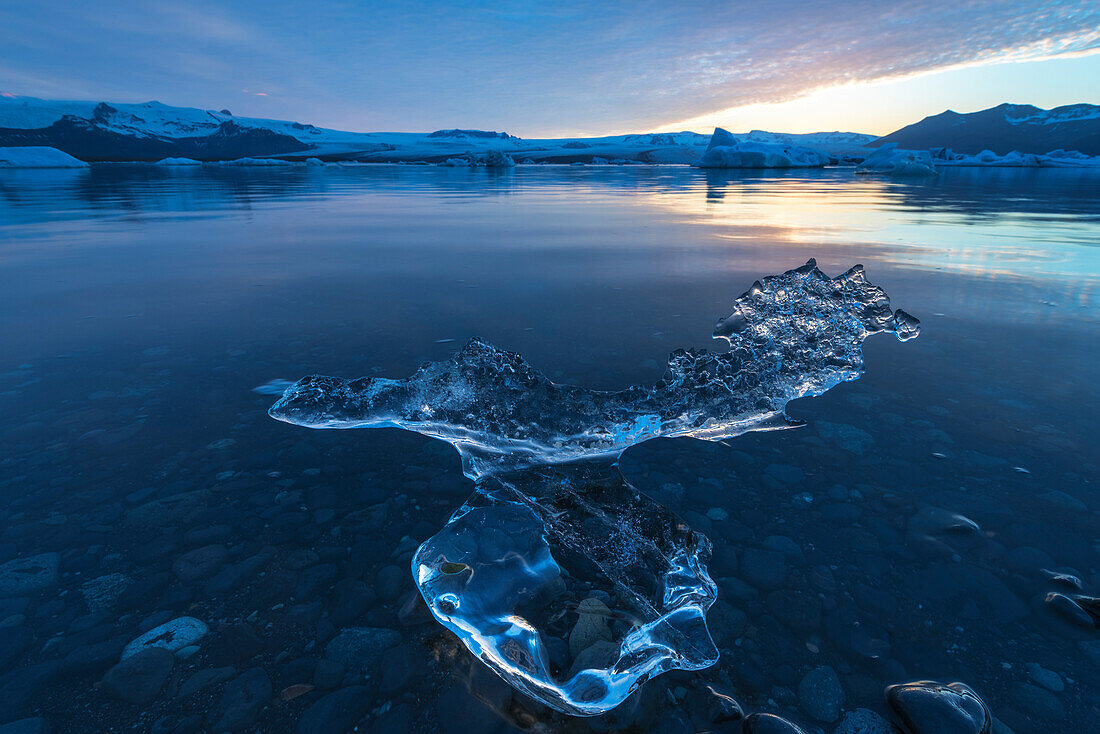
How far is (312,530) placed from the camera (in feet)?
7.21

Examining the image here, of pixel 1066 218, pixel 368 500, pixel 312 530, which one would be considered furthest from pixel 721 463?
pixel 1066 218

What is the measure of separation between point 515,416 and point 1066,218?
1611 cm

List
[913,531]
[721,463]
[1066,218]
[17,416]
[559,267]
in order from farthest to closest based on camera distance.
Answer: [1066,218], [559,267], [17,416], [721,463], [913,531]

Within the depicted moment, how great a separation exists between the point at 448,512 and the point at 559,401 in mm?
1169

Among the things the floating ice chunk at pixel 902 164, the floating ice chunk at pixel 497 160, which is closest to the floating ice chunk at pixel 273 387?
the floating ice chunk at pixel 902 164

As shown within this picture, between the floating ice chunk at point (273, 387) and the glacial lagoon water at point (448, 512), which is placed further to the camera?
the floating ice chunk at point (273, 387)

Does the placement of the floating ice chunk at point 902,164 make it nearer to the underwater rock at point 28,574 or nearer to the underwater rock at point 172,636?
the underwater rock at point 172,636

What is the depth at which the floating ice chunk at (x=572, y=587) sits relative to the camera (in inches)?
63.2

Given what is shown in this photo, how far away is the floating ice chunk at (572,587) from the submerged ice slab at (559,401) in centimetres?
42

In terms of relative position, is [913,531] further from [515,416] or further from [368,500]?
[368,500]

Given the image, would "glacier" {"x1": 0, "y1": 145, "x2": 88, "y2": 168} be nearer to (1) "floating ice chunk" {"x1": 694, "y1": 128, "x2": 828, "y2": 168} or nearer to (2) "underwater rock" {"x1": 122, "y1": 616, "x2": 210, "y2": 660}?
(1) "floating ice chunk" {"x1": 694, "y1": 128, "x2": 828, "y2": 168}

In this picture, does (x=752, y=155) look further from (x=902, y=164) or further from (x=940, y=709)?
(x=940, y=709)

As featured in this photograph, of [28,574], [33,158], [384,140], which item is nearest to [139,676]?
[28,574]

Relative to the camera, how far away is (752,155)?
57.8m
